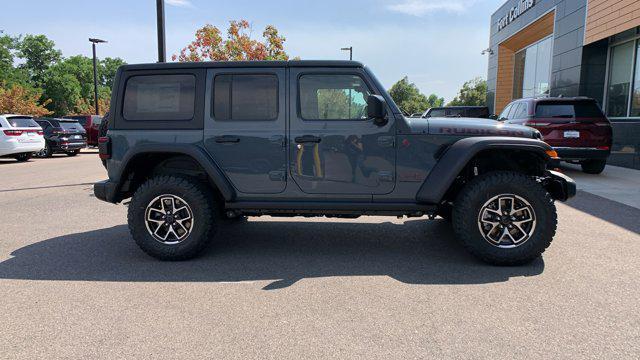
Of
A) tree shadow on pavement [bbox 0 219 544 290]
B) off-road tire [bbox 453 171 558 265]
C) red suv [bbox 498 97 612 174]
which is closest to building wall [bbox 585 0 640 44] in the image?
red suv [bbox 498 97 612 174]

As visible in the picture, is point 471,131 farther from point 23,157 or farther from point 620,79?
point 23,157

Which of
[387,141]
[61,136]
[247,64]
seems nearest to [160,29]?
[247,64]

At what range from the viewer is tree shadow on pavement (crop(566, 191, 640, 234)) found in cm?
604

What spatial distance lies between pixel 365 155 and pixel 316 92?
2.66ft

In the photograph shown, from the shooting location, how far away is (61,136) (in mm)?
Result: 18266

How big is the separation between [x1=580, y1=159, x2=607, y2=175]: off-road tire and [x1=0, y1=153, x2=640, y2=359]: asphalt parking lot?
5.92 meters

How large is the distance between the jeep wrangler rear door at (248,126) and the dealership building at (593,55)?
11.8m

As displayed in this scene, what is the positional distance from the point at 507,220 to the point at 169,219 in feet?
11.0

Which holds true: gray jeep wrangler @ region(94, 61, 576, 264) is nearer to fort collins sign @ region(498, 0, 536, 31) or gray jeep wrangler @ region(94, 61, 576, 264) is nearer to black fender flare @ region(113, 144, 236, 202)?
black fender flare @ region(113, 144, 236, 202)

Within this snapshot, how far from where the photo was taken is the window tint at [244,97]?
445cm

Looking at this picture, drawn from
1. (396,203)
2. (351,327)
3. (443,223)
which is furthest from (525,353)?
(443,223)

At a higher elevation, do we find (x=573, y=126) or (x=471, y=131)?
(x=573, y=126)

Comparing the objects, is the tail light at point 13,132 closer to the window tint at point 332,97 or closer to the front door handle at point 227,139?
the front door handle at point 227,139

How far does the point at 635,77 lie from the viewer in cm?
1343
